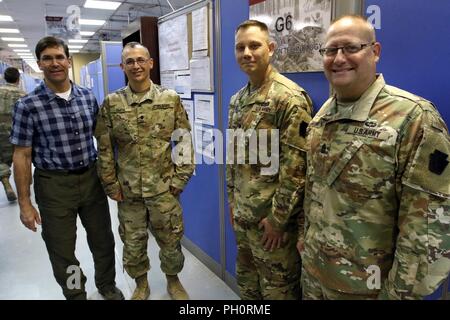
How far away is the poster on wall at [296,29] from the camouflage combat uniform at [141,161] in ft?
2.43

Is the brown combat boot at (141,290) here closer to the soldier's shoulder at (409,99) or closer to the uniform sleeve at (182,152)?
the uniform sleeve at (182,152)

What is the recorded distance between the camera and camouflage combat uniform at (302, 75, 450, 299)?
877 millimetres

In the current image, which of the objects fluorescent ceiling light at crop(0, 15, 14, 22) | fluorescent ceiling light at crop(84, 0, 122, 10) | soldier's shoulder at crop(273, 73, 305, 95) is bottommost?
soldier's shoulder at crop(273, 73, 305, 95)

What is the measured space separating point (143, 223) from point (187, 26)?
4.80 ft

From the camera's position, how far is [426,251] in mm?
881

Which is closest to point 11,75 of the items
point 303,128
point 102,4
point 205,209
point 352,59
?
point 205,209

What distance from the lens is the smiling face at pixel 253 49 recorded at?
1.42m

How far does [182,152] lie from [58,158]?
28.4 inches

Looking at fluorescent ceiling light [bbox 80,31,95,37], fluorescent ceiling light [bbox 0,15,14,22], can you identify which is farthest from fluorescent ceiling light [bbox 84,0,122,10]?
fluorescent ceiling light [bbox 80,31,95,37]

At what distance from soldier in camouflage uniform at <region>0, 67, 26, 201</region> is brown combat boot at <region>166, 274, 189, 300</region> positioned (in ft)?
10.7

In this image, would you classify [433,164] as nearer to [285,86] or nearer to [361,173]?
[361,173]

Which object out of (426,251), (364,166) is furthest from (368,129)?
(426,251)

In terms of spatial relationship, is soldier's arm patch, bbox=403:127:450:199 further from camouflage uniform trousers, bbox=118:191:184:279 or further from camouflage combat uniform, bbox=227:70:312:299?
camouflage uniform trousers, bbox=118:191:184:279
